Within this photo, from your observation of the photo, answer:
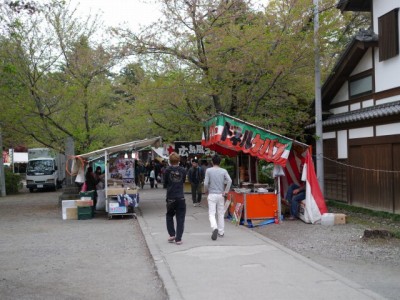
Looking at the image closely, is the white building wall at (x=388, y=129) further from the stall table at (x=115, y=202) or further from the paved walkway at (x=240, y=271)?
the stall table at (x=115, y=202)

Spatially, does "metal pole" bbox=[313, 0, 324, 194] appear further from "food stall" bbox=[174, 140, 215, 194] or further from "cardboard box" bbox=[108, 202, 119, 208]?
"food stall" bbox=[174, 140, 215, 194]

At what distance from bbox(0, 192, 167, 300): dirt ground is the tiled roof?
23.4ft

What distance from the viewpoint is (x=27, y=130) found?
20.1 m

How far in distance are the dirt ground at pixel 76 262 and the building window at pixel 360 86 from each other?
26.5 feet

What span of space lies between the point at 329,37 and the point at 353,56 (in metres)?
1.59

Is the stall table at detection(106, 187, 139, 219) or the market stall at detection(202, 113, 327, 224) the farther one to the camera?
the stall table at detection(106, 187, 139, 219)

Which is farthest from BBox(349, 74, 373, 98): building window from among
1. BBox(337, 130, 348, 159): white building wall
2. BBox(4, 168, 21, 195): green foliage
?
BBox(4, 168, 21, 195): green foliage

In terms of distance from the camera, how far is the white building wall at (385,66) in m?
13.0

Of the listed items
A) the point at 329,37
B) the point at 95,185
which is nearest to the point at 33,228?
the point at 95,185

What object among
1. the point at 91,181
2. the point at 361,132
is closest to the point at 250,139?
the point at 361,132

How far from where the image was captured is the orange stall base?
12469 mm

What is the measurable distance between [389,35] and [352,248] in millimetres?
6770

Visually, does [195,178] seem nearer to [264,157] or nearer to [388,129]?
[264,157]

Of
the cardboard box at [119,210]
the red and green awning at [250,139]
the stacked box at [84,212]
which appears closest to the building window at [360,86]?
the red and green awning at [250,139]
